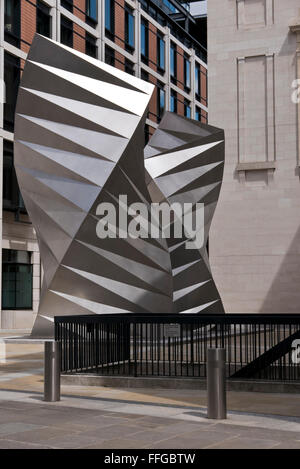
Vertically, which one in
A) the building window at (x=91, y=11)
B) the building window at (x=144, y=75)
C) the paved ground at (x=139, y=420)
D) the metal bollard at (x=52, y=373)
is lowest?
the paved ground at (x=139, y=420)

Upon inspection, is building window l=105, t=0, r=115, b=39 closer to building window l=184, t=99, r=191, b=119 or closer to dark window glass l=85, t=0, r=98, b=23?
dark window glass l=85, t=0, r=98, b=23

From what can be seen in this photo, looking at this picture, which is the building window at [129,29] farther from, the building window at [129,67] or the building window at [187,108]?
the building window at [187,108]

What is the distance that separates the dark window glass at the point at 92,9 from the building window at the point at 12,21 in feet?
26.7

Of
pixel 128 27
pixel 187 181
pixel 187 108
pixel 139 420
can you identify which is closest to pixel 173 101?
pixel 187 108

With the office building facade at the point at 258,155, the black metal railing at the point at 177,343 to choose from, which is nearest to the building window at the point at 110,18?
the office building facade at the point at 258,155

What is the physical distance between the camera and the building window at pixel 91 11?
48.1m

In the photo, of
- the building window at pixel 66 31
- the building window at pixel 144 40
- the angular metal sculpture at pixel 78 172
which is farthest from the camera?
the building window at pixel 144 40

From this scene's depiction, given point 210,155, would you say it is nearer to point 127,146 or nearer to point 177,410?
point 127,146

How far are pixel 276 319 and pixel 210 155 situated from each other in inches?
806

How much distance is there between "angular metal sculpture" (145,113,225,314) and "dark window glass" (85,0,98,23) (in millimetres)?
18498

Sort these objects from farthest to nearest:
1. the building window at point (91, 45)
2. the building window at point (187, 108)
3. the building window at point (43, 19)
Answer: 1. the building window at point (187, 108)
2. the building window at point (91, 45)
3. the building window at point (43, 19)

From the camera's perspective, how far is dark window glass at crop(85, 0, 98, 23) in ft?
158

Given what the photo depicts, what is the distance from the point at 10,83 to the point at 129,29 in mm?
16714

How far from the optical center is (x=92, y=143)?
25891mm
